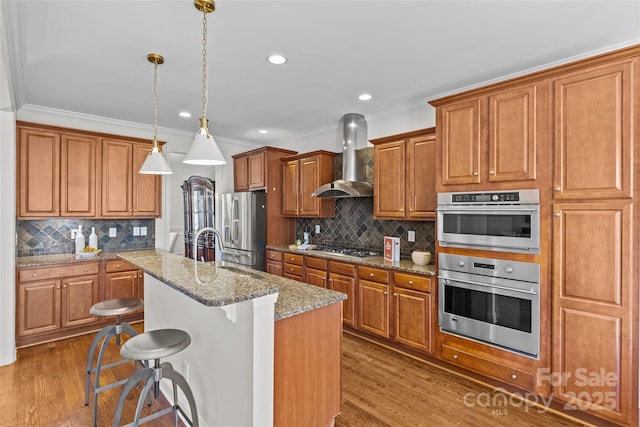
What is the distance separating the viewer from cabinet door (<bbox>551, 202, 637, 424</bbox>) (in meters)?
2.05


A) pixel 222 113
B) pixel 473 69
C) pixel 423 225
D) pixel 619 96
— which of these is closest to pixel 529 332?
pixel 423 225

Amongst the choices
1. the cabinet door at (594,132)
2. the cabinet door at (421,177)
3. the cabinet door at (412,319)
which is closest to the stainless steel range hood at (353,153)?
the cabinet door at (421,177)

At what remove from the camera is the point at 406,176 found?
11.5 feet

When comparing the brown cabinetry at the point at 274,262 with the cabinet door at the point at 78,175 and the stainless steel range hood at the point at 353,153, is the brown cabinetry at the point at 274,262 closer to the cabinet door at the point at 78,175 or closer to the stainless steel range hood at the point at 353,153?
the stainless steel range hood at the point at 353,153

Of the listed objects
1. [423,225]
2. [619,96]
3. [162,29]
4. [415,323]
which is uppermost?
[162,29]

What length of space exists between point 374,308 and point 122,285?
120 inches

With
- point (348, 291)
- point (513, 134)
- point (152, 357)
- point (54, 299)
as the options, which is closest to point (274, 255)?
point (348, 291)

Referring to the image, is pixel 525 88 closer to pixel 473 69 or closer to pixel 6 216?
pixel 473 69

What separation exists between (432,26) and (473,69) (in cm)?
88

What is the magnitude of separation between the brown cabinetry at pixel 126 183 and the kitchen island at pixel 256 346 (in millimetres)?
2331

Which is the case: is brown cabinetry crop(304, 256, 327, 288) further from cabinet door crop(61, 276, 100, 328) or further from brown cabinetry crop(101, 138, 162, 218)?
cabinet door crop(61, 276, 100, 328)

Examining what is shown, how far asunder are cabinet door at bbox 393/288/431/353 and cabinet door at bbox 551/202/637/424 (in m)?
0.99

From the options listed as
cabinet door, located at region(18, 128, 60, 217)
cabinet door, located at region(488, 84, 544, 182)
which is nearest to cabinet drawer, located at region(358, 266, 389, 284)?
cabinet door, located at region(488, 84, 544, 182)

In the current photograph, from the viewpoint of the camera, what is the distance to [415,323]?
10.2ft
